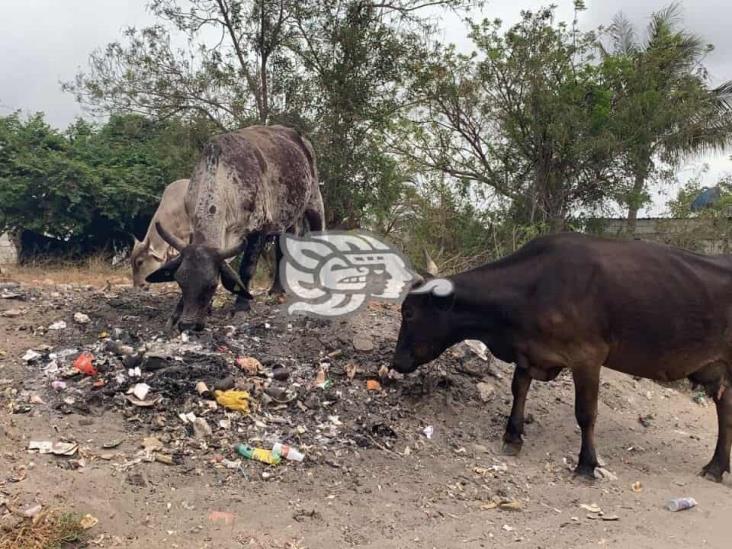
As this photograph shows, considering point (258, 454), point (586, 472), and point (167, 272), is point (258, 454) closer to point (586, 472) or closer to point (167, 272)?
point (167, 272)

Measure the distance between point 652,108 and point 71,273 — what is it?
11438 millimetres

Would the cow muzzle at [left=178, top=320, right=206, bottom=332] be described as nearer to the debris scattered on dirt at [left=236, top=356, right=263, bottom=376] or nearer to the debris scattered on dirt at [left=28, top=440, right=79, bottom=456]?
the debris scattered on dirt at [left=236, top=356, right=263, bottom=376]

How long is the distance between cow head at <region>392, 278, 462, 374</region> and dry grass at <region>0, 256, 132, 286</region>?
6.04 m

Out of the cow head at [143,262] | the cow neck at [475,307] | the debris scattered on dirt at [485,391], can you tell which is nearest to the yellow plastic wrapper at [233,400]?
the cow neck at [475,307]

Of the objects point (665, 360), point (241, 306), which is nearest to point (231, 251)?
point (241, 306)

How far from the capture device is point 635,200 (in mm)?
14383

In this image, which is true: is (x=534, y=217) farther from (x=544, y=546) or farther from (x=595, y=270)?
(x=544, y=546)

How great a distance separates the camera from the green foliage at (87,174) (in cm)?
1407

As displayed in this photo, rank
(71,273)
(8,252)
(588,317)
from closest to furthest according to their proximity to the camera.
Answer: (588,317), (71,273), (8,252)

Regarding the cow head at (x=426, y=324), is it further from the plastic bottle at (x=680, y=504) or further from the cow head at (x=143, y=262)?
the cow head at (x=143, y=262)

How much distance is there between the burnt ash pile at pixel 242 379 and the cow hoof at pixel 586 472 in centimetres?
112

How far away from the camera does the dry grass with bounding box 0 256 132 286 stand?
11.3 meters

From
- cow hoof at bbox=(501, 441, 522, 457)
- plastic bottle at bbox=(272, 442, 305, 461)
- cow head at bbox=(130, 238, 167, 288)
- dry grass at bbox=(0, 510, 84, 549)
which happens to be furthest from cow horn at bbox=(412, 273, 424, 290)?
cow head at bbox=(130, 238, 167, 288)

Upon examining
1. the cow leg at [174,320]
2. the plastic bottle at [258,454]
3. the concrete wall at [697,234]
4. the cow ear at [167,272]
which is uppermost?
the concrete wall at [697,234]
